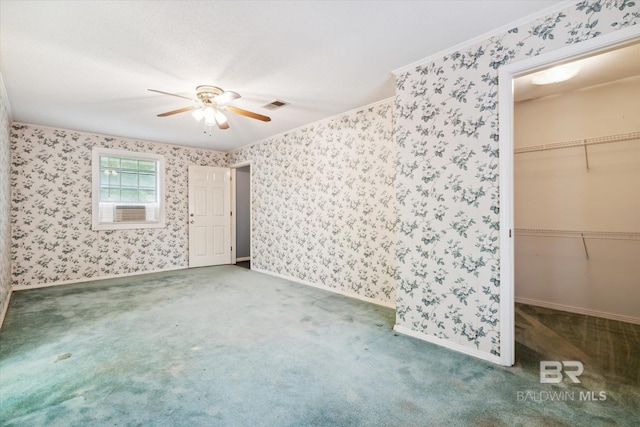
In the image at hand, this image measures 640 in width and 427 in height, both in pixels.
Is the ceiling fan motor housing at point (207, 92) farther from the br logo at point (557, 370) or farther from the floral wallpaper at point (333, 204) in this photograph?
the br logo at point (557, 370)

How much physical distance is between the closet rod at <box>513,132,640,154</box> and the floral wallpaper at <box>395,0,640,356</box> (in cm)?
183

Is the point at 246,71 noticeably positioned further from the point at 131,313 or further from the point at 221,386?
the point at 131,313

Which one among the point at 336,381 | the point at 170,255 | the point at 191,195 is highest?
the point at 191,195

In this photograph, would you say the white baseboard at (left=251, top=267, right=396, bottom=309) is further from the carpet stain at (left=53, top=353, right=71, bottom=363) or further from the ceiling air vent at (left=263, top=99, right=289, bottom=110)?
the carpet stain at (left=53, top=353, right=71, bottom=363)

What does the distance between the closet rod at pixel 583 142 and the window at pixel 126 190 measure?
5.89 meters

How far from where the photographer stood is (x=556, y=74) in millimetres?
2680

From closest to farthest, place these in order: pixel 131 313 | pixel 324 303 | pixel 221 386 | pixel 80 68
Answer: pixel 221 386 < pixel 80 68 < pixel 131 313 < pixel 324 303

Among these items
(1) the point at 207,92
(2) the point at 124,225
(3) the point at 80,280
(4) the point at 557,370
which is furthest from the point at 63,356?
(4) the point at 557,370

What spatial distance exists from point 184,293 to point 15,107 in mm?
3119

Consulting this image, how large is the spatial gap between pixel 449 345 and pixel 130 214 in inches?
212

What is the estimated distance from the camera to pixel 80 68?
260 centimetres

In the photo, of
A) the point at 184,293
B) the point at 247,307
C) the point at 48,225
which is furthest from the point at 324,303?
the point at 48,225

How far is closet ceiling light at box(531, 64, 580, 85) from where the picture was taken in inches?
103
